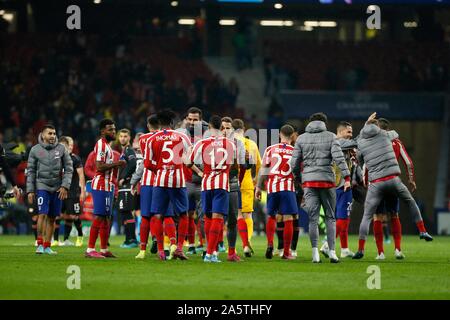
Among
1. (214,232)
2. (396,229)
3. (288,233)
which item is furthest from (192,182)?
(396,229)

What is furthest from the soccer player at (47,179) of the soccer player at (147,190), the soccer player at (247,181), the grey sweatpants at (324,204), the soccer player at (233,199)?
the grey sweatpants at (324,204)

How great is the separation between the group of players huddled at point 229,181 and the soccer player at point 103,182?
16mm

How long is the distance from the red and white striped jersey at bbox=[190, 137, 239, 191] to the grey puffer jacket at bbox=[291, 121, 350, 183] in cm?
109

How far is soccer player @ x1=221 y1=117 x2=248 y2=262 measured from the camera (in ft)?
58.6

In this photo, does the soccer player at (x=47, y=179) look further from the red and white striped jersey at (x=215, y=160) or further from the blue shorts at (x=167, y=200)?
the red and white striped jersey at (x=215, y=160)

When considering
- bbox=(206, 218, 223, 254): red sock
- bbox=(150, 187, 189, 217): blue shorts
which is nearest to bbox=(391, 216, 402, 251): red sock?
bbox=(206, 218, 223, 254): red sock

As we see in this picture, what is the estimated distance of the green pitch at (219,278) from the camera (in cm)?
1281

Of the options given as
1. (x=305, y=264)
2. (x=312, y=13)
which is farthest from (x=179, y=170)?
(x=312, y=13)

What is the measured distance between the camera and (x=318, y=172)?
17469 millimetres

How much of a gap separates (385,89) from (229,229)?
2725cm

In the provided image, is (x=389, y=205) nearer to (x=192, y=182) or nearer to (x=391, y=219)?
(x=391, y=219)

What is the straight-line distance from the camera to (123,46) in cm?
4319
